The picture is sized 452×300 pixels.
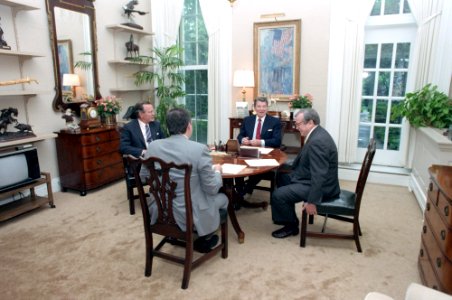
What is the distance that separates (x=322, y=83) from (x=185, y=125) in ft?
9.95

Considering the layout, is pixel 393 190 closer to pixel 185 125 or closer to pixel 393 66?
pixel 393 66

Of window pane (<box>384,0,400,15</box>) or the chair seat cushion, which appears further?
window pane (<box>384,0,400,15</box>)

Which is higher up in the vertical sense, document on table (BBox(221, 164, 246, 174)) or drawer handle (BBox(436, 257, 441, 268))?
document on table (BBox(221, 164, 246, 174))

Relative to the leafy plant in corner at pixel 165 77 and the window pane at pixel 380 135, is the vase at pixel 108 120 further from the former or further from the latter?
the window pane at pixel 380 135

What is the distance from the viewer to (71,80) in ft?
13.8

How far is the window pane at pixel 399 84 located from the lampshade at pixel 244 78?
190 centimetres

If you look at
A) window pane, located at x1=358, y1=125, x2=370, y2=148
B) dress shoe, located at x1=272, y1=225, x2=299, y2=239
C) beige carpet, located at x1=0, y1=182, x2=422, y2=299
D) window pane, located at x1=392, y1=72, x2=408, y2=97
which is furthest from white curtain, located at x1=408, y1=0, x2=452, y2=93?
dress shoe, located at x1=272, y1=225, x2=299, y2=239

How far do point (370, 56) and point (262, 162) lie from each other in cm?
264

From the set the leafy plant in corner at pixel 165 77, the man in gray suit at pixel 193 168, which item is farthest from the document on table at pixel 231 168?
the leafy plant in corner at pixel 165 77

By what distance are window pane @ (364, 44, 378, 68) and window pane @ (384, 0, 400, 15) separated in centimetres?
42

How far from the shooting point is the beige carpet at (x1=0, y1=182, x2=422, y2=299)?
218 cm

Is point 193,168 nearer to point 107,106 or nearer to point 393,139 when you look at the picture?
point 107,106

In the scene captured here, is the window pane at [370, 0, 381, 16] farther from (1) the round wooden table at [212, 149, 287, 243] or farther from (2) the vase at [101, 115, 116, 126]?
(2) the vase at [101, 115, 116, 126]

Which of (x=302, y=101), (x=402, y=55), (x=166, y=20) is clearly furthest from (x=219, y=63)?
(x=402, y=55)
